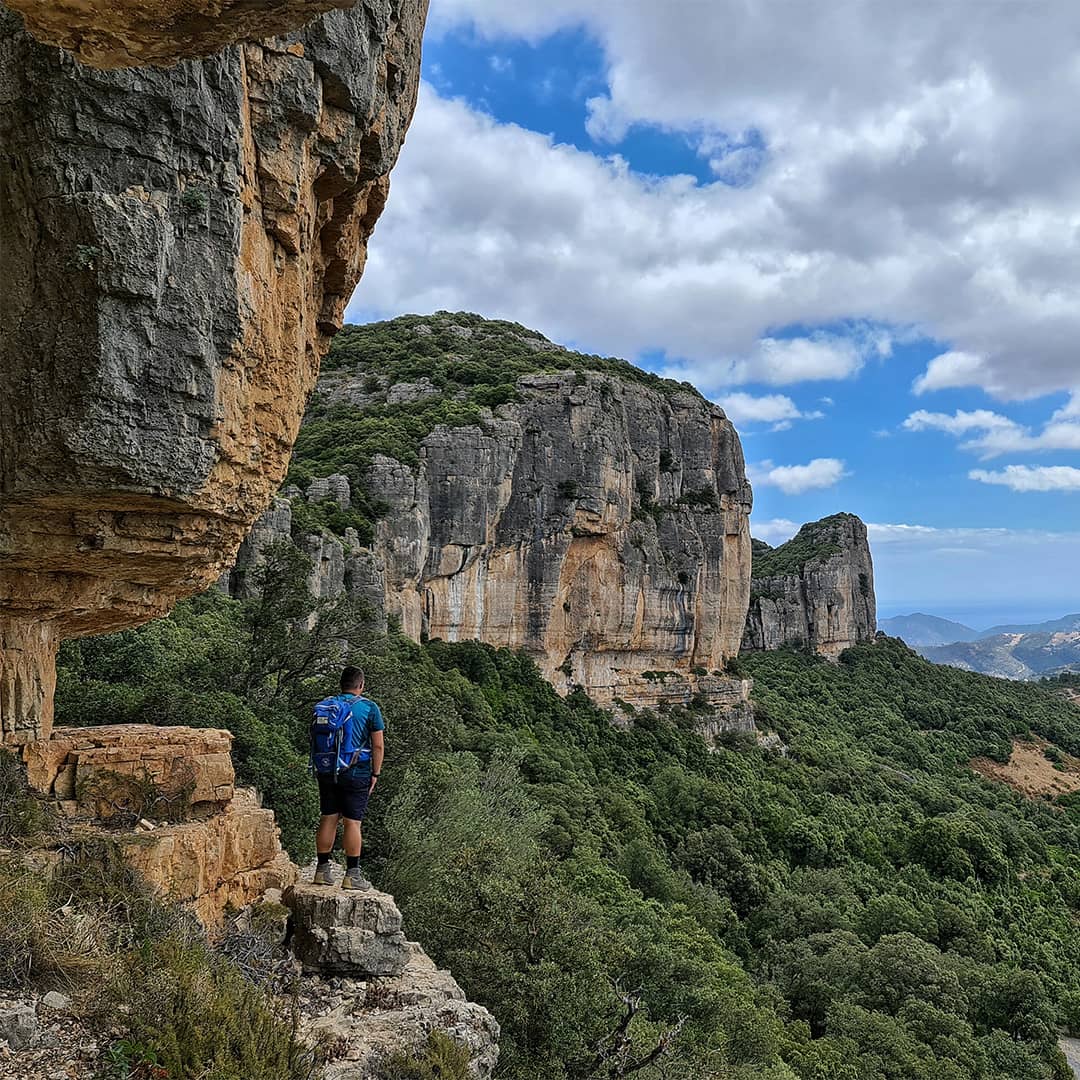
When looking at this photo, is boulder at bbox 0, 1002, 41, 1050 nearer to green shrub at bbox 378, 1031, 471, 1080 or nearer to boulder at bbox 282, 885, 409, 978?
green shrub at bbox 378, 1031, 471, 1080

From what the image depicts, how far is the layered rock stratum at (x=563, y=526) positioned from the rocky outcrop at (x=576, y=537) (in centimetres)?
10

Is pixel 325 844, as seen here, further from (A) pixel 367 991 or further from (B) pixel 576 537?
(B) pixel 576 537

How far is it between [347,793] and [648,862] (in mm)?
23838

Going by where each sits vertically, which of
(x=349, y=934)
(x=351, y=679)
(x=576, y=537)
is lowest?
(x=349, y=934)

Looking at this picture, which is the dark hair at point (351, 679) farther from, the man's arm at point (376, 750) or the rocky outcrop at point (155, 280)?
the rocky outcrop at point (155, 280)

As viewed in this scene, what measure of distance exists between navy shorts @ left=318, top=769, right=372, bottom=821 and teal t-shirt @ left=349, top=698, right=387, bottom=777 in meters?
0.05

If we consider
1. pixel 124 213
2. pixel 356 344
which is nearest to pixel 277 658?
pixel 124 213

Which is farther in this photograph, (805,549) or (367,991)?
(805,549)

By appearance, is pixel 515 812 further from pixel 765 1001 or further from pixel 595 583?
pixel 595 583

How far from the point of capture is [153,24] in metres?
2.34

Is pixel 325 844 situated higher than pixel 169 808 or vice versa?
pixel 169 808

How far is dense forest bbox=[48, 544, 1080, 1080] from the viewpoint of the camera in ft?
36.8

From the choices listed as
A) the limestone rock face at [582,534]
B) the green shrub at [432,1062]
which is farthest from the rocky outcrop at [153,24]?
the limestone rock face at [582,534]

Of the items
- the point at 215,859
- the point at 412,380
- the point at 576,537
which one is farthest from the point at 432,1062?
the point at 412,380
